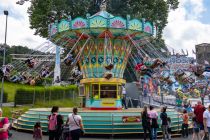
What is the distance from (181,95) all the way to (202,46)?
34.3 meters

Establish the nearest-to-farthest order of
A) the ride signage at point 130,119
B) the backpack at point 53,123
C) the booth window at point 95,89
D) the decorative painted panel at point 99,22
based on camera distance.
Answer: the backpack at point 53,123, the ride signage at point 130,119, the decorative painted panel at point 99,22, the booth window at point 95,89

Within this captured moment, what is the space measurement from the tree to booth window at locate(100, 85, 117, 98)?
11.1 metres

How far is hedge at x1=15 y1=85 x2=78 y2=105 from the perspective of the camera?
31.1 metres

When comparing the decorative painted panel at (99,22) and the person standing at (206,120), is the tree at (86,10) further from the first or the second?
the person standing at (206,120)

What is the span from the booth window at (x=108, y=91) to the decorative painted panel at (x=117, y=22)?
12.3 feet

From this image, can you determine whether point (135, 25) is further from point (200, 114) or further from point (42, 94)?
point (42, 94)

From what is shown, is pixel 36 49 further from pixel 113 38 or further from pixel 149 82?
pixel 149 82

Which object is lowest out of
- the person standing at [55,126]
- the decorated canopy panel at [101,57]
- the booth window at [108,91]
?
the person standing at [55,126]

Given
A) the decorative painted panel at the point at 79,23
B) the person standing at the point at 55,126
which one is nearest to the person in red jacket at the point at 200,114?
the person standing at the point at 55,126

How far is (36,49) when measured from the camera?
19438 millimetres

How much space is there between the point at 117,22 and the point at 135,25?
135 centimetres

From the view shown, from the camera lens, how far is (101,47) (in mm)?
19891

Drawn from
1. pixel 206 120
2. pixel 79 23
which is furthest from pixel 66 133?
pixel 79 23

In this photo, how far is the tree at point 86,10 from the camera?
1115 inches
